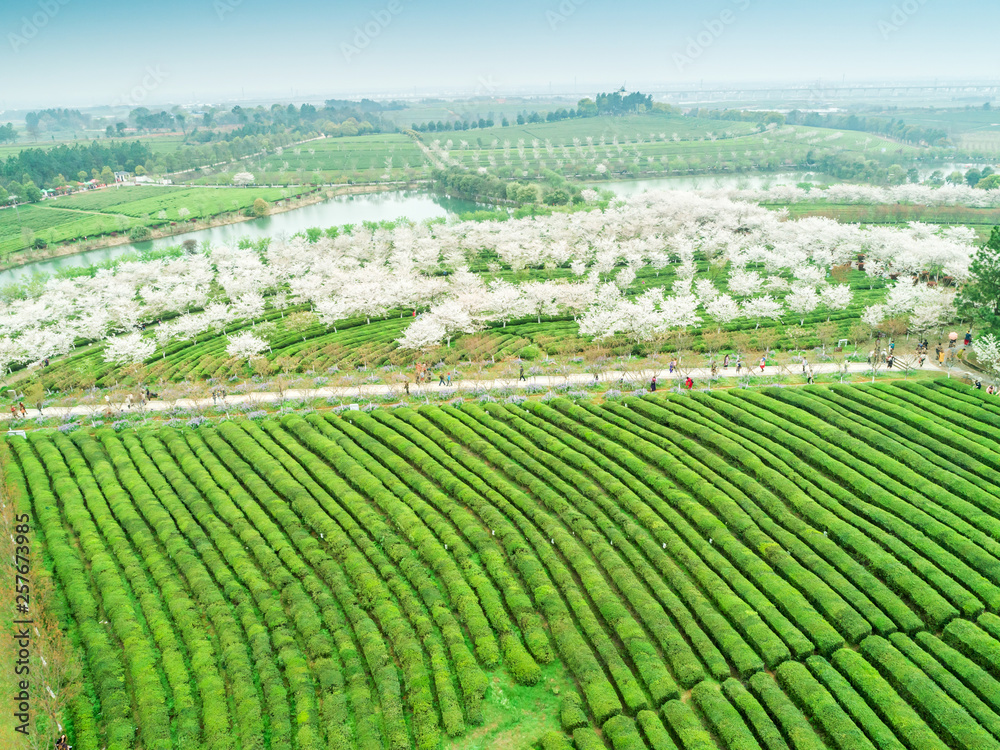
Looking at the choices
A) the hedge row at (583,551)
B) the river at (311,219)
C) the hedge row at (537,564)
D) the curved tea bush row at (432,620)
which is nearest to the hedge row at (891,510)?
the hedge row at (583,551)

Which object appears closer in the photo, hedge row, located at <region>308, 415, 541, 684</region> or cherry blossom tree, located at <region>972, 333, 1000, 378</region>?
hedge row, located at <region>308, 415, 541, 684</region>

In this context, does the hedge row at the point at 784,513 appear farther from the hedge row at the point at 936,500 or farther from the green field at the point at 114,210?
the green field at the point at 114,210

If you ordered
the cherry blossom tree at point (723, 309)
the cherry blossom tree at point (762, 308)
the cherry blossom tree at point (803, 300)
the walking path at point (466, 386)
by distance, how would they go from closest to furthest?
the walking path at point (466, 386), the cherry blossom tree at point (723, 309), the cherry blossom tree at point (762, 308), the cherry blossom tree at point (803, 300)

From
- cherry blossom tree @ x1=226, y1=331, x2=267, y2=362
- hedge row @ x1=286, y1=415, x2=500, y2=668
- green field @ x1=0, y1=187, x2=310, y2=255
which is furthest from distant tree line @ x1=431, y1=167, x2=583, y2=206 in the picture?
hedge row @ x1=286, y1=415, x2=500, y2=668

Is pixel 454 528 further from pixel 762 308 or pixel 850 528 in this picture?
pixel 762 308

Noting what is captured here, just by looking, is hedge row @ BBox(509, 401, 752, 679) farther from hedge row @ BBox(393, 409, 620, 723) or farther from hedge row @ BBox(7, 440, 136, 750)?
hedge row @ BBox(7, 440, 136, 750)

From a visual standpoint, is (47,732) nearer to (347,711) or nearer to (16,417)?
(347,711)

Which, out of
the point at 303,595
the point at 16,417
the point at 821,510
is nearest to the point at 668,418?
the point at 821,510
